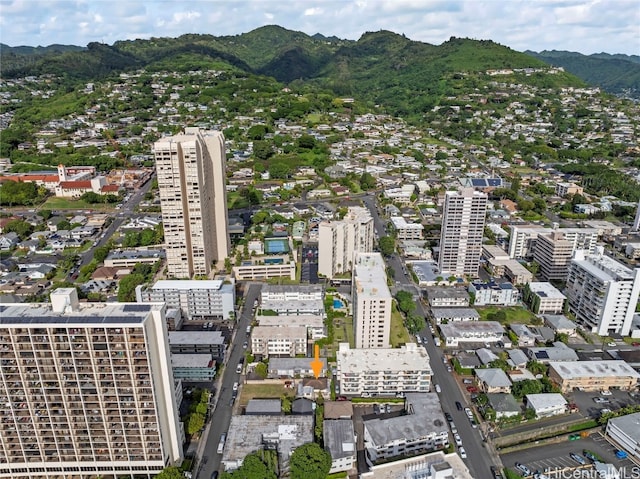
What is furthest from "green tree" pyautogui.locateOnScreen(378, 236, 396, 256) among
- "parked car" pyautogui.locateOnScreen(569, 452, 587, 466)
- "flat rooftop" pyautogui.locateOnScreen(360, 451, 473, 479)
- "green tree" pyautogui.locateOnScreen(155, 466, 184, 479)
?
"green tree" pyautogui.locateOnScreen(155, 466, 184, 479)

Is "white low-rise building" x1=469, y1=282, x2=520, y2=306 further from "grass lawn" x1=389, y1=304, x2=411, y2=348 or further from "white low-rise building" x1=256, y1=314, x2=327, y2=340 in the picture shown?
"white low-rise building" x1=256, y1=314, x2=327, y2=340

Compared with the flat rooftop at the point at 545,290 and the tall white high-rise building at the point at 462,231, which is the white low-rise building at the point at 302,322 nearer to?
the tall white high-rise building at the point at 462,231

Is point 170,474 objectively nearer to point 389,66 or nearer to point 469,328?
point 469,328

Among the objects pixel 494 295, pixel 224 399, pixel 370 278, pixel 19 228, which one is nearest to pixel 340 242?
pixel 370 278

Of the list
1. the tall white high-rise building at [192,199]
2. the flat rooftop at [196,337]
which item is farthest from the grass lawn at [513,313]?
the tall white high-rise building at [192,199]

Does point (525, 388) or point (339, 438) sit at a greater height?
point (339, 438)

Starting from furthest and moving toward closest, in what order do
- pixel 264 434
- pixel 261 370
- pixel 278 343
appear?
1. pixel 278 343
2. pixel 261 370
3. pixel 264 434

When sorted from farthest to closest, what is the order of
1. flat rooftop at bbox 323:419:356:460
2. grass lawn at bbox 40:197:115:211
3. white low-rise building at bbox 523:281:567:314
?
grass lawn at bbox 40:197:115:211 → white low-rise building at bbox 523:281:567:314 → flat rooftop at bbox 323:419:356:460
